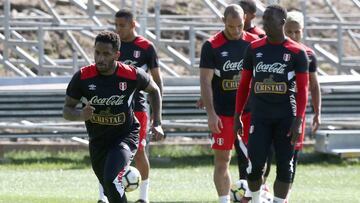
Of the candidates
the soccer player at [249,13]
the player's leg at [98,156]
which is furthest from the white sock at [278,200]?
the soccer player at [249,13]

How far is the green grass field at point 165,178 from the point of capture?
1430 centimetres

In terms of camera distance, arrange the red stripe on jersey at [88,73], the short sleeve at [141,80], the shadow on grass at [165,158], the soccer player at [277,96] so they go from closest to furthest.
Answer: the red stripe on jersey at [88,73] → the short sleeve at [141,80] → the soccer player at [277,96] → the shadow on grass at [165,158]

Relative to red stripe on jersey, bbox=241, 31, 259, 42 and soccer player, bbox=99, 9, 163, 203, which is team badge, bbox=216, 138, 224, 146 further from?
red stripe on jersey, bbox=241, 31, 259, 42

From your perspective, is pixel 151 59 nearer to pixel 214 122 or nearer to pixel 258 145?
pixel 214 122

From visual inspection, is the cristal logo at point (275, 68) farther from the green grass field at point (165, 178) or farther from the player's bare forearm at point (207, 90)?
the green grass field at point (165, 178)

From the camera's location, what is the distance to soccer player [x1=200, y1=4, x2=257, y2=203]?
1261 cm

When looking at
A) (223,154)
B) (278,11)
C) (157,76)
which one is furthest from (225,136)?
(278,11)

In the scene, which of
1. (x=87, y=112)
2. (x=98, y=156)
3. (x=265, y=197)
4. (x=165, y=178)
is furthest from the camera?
(x=165, y=178)

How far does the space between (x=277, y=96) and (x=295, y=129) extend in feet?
1.31

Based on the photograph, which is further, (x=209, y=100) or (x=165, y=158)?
(x=165, y=158)

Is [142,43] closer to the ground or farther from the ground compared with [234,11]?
closer to the ground

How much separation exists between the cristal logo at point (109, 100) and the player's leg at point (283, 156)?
164 centimetres

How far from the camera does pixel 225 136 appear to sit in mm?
Result: 12633

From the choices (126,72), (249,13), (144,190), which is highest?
(249,13)
